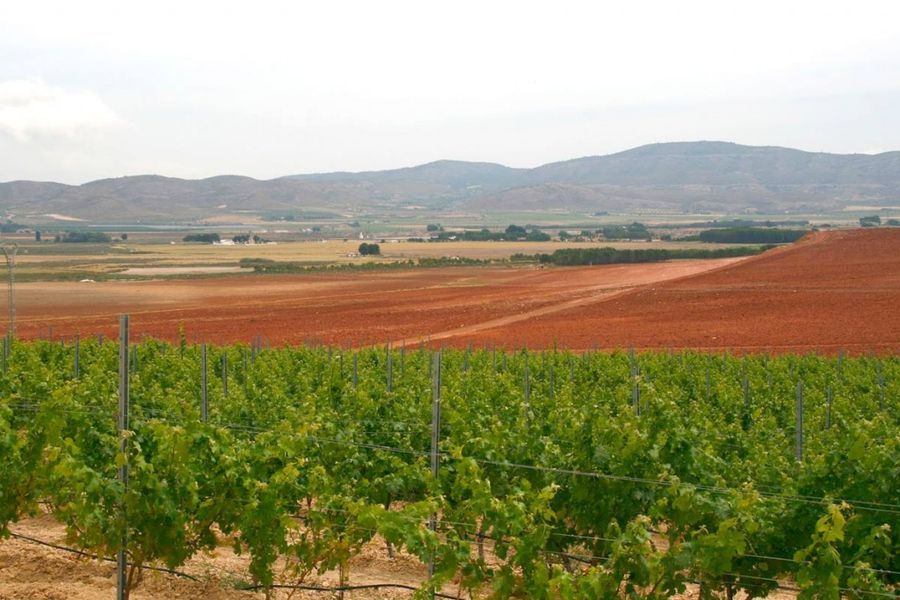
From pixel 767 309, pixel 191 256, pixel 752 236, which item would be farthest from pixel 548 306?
pixel 752 236

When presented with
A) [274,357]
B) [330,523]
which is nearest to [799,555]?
[330,523]

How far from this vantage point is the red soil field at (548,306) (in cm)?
4212

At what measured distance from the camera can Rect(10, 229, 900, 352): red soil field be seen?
42.1 metres

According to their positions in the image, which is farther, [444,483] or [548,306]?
[548,306]

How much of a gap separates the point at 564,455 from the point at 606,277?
207 ft

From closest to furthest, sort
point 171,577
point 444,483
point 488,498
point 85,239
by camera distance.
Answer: point 488,498, point 171,577, point 444,483, point 85,239

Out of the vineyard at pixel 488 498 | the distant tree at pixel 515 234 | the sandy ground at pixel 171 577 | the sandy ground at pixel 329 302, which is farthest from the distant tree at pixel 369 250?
the sandy ground at pixel 171 577

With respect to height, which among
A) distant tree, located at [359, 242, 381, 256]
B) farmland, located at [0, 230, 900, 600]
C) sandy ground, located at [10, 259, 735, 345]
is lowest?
sandy ground, located at [10, 259, 735, 345]

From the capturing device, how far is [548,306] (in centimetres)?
5500

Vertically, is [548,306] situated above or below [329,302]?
above

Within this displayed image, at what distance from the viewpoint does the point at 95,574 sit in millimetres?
10141

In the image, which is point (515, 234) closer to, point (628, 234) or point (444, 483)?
point (628, 234)

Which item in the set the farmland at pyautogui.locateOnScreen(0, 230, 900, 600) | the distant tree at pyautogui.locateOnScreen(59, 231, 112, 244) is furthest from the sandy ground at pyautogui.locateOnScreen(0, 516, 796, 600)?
the distant tree at pyautogui.locateOnScreen(59, 231, 112, 244)

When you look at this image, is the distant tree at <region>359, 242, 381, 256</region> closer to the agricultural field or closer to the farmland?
the agricultural field
